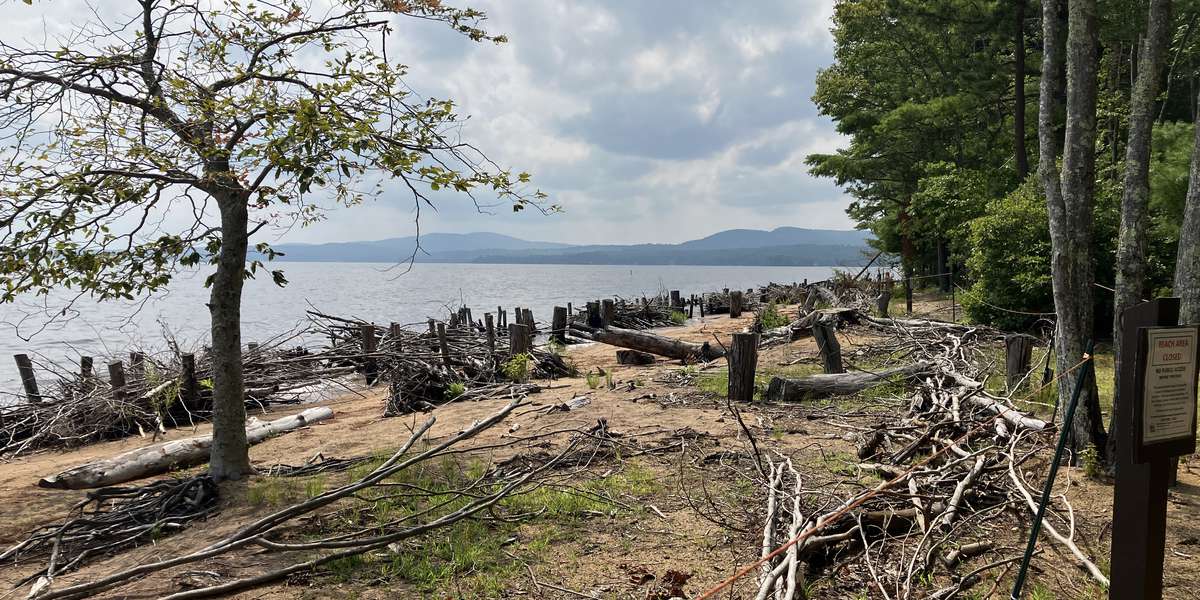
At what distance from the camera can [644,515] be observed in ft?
15.9

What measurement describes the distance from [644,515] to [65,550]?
14.4ft

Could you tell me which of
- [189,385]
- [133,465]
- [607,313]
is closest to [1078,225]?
[133,465]

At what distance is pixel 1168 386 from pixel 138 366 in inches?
559

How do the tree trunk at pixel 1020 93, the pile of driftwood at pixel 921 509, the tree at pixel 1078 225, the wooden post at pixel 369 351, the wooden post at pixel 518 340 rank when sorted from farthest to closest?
the tree trunk at pixel 1020 93 → the wooden post at pixel 369 351 → the wooden post at pixel 518 340 → the tree at pixel 1078 225 → the pile of driftwood at pixel 921 509

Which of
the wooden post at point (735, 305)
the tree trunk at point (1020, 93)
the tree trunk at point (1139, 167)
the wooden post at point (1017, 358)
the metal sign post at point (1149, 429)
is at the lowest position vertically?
the wooden post at point (735, 305)

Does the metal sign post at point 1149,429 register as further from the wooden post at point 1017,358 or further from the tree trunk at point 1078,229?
the wooden post at point 1017,358

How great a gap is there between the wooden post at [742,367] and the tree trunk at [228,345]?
6.04 meters

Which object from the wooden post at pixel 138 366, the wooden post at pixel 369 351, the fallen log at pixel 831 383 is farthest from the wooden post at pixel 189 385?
the fallen log at pixel 831 383

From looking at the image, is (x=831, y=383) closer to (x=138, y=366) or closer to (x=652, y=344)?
(x=652, y=344)

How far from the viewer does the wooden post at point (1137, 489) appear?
2711 millimetres

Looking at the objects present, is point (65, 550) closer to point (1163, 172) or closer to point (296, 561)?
point (296, 561)

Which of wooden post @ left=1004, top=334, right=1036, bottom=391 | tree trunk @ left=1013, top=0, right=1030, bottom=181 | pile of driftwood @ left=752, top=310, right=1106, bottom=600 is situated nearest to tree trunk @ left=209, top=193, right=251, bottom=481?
pile of driftwood @ left=752, top=310, right=1106, bottom=600

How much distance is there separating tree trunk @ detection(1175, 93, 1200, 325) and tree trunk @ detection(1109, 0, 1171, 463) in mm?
645

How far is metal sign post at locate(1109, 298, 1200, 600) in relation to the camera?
8.84 feet
